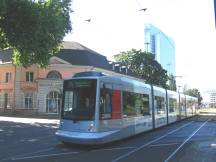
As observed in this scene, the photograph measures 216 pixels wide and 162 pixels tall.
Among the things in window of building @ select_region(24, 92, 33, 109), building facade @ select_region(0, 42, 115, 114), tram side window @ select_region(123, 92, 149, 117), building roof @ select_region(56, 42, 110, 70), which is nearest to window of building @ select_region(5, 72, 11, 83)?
building facade @ select_region(0, 42, 115, 114)

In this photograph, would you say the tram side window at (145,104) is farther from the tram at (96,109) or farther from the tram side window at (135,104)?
the tram at (96,109)

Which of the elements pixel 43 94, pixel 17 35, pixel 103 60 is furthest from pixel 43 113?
pixel 17 35

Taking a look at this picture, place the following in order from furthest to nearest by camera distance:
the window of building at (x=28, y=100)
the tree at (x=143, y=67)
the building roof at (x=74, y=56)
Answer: the tree at (x=143, y=67)
the building roof at (x=74, y=56)
the window of building at (x=28, y=100)

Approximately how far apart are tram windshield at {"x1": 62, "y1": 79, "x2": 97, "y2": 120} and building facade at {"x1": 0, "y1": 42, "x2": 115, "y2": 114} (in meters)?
37.5

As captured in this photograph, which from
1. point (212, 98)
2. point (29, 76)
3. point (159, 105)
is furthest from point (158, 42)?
point (212, 98)

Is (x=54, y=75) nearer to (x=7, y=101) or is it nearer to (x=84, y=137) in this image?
(x=7, y=101)

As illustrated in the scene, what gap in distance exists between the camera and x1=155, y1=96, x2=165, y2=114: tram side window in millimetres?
25491

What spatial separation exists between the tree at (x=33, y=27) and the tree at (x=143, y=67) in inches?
1641

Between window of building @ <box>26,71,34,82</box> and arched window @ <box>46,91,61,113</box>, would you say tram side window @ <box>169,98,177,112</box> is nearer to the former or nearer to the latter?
arched window @ <box>46,91,61,113</box>

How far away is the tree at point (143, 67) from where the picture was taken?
2876 inches

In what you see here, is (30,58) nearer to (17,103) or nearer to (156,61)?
(17,103)

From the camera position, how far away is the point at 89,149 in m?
14.9

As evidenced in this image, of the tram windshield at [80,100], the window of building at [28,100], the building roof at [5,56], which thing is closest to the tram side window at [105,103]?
the tram windshield at [80,100]

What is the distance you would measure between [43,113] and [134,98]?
35.8m
